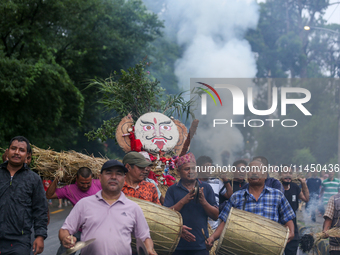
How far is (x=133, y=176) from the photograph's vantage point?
4609 mm

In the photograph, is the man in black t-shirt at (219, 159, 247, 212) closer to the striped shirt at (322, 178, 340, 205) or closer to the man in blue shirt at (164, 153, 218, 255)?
the man in blue shirt at (164, 153, 218, 255)

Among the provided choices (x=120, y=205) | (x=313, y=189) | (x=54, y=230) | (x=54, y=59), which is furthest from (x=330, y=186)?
(x=54, y=59)

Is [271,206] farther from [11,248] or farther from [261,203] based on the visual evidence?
[11,248]

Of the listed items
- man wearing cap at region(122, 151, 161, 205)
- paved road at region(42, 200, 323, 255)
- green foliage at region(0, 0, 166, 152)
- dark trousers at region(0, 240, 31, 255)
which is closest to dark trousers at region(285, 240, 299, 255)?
paved road at region(42, 200, 323, 255)

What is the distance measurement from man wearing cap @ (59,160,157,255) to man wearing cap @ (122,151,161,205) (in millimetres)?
981

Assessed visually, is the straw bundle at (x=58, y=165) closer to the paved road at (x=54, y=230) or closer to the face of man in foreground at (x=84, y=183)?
the face of man in foreground at (x=84, y=183)

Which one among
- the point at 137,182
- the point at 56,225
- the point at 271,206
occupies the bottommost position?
the point at 56,225

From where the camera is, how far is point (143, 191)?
15.1 feet

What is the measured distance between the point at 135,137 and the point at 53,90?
9669mm

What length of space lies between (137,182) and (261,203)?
130 cm

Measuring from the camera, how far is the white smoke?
13289 mm

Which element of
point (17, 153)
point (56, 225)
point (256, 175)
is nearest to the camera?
point (17, 153)

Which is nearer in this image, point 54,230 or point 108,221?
point 108,221

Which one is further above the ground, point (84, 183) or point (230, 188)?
point (84, 183)
